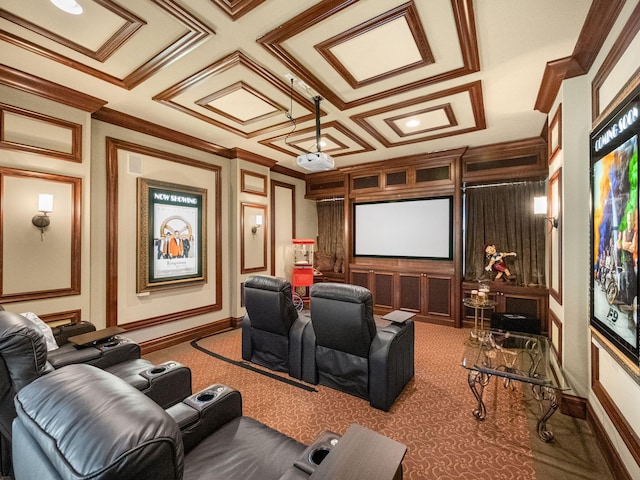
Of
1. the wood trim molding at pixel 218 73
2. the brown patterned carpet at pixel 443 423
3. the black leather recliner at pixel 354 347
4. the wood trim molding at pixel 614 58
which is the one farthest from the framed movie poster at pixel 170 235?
the wood trim molding at pixel 614 58

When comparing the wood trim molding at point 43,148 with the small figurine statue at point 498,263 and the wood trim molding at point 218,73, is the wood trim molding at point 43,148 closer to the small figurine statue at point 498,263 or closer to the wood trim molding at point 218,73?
the wood trim molding at point 218,73

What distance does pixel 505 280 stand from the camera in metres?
4.57

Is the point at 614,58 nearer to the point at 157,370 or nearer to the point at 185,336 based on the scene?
the point at 157,370

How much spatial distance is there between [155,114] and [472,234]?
5.01 metres

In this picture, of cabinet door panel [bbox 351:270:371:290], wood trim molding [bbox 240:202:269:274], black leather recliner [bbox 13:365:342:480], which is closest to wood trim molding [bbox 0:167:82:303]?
wood trim molding [bbox 240:202:269:274]

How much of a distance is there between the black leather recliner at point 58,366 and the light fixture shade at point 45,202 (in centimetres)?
128

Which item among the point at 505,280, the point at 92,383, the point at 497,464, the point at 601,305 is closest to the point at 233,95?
the point at 92,383

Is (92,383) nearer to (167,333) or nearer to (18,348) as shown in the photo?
(18,348)

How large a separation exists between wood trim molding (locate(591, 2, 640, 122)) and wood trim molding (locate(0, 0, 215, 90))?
8.58ft

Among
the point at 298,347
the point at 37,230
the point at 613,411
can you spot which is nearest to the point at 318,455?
the point at 298,347

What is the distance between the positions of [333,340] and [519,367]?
155 centimetres

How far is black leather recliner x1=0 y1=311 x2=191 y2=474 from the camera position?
4.48 feet

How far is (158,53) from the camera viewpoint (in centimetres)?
239

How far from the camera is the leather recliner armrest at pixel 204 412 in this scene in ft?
4.26
